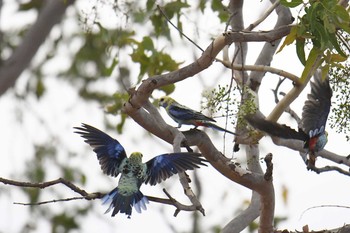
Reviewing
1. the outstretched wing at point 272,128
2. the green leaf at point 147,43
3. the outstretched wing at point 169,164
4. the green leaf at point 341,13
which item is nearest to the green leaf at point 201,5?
the green leaf at point 147,43

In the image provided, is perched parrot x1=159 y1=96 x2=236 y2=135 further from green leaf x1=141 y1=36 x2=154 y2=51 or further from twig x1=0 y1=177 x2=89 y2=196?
twig x1=0 y1=177 x2=89 y2=196

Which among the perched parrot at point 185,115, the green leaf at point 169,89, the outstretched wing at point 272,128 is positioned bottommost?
the outstretched wing at point 272,128

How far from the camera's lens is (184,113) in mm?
5070

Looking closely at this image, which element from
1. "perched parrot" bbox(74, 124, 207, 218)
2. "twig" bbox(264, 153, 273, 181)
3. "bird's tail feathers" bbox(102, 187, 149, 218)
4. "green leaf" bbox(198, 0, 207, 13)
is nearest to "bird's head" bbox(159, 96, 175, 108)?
"perched parrot" bbox(74, 124, 207, 218)

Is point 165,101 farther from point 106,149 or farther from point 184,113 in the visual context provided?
point 106,149

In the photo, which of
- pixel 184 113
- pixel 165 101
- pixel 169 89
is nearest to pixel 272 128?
pixel 184 113

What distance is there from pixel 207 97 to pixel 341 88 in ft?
1.89

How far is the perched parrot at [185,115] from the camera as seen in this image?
4.92 metres

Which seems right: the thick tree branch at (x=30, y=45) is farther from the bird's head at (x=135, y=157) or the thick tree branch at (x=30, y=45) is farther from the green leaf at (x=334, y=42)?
the green leaf at (x=334, y=42)

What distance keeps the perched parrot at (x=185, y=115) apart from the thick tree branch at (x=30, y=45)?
139 centimetres

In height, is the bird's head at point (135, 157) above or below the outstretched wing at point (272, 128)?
below

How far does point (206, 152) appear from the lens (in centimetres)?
438

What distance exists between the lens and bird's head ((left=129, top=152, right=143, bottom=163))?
15.0ft

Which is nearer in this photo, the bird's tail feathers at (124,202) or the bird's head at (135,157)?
the bird's tail feathers at (124,202)
